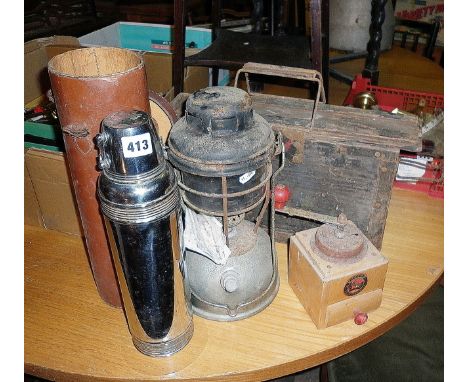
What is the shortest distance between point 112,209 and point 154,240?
96 millimetres

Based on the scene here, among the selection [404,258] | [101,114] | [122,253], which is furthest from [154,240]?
[404,258]

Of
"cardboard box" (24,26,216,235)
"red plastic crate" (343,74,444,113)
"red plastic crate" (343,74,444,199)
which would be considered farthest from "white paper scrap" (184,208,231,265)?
"red plastic crate" (343,74,444,113)

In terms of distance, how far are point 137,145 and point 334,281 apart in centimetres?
51

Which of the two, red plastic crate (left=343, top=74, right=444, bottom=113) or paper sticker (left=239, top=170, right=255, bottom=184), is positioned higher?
paper sticker (left=239, top=170, right=255, bottom=184)

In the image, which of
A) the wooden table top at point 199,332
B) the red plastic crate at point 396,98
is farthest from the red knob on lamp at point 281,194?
the red plastic crate at point 396,98

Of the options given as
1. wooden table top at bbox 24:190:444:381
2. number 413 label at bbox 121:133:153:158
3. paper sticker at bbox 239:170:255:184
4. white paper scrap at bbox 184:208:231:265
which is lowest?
wooden table top at bbox 24:190:444:381

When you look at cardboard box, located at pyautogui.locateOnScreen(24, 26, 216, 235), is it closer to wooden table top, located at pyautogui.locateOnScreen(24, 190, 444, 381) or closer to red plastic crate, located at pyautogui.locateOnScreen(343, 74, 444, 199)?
wooden table top, located at pyautogui.locateOnScreen(24, 190, 444, 381)

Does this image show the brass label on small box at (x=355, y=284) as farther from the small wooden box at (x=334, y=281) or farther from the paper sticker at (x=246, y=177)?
the paper sticker at (x=246, y=177)

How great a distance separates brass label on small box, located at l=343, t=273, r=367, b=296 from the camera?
100 cm

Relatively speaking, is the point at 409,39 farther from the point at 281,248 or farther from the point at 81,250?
the point at 81,250

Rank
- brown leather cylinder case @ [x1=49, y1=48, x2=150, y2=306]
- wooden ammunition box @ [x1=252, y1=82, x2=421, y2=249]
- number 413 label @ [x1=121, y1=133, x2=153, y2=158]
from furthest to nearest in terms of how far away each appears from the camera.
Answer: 1. wooden ammunition box @ [x1=252, y1=82, x2=421, y2=249]
2. brown leather cylinder case @ [x1=49, y1=48, x2=150, y2=306]
3. number 413 label @ [x1=121, y1=133, x2=153, y2=158]

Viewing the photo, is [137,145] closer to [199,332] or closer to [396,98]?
[199,332]

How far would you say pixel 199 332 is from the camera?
105 cm

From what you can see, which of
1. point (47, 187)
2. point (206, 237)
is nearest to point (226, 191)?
point (206, 237)
